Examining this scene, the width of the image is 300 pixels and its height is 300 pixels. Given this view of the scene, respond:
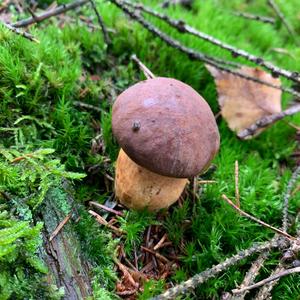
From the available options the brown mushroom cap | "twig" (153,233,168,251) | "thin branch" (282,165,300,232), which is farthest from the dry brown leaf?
"twig" (153,233,168,251)

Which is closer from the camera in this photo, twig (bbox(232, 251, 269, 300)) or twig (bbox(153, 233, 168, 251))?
twig (bbox(232, 251, 269, 300))

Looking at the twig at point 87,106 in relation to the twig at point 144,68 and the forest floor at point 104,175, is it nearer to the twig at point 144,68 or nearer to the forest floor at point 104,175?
the forest floor at point 104,175

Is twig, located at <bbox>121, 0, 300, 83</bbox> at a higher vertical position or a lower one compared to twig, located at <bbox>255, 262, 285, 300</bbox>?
higher

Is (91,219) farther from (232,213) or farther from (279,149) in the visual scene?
(279,149)

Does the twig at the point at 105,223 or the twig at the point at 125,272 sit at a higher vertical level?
the twig at the point at 105,223

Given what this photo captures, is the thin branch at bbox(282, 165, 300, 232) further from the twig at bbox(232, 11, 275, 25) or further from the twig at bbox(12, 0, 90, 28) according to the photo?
the twig at bbox(12, 0, 90, 28)

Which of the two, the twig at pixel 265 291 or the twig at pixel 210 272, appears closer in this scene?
the twig at pixel 210 272

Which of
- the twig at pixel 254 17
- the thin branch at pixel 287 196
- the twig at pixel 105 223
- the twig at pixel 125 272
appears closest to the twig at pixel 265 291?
the thin branch at pixel 287 196
